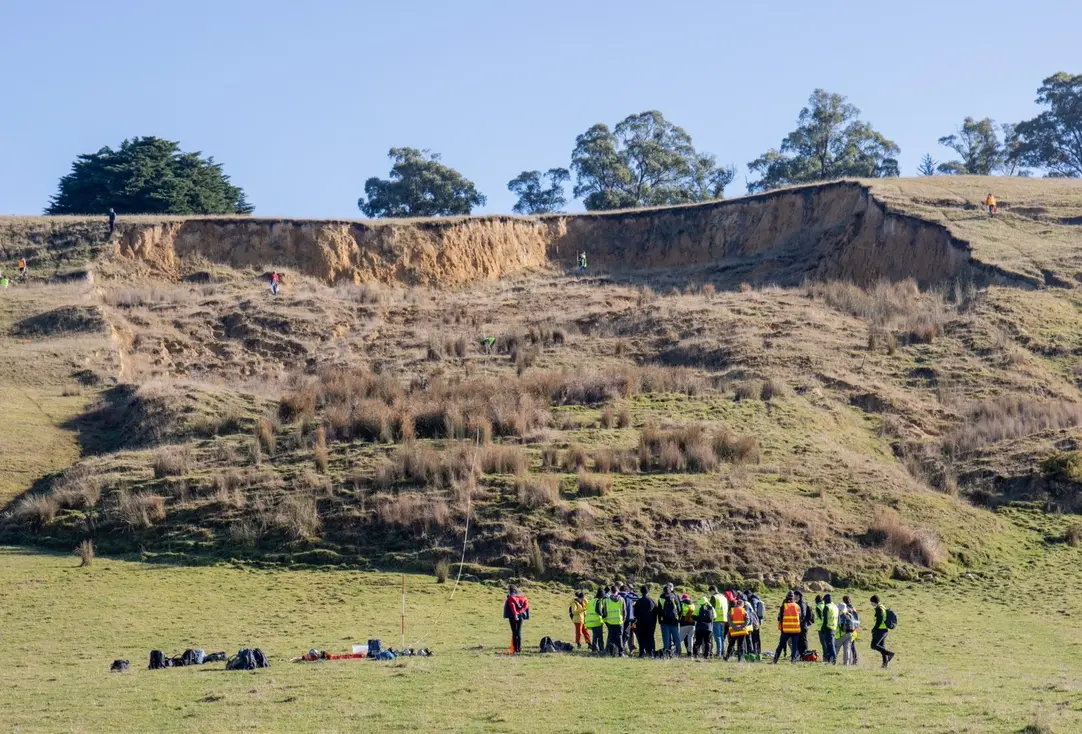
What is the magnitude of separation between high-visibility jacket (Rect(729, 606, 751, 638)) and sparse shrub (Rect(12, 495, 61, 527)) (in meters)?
20.5

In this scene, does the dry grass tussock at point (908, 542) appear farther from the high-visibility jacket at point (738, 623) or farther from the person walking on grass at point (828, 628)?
the high-visibility jacket at point (738, 623)

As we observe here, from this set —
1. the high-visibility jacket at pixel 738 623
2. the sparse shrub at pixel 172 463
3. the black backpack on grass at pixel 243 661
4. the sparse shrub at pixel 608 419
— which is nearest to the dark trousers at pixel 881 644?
the high-visibility jacket at pixel 738 623

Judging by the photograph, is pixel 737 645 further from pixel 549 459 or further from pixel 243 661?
pixel 549 459

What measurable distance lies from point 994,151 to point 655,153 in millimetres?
24490

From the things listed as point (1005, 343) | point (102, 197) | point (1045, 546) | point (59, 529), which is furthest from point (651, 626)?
point (102, 197)

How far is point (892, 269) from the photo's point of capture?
58.5 m

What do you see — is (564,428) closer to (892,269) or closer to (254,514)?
(254,514)

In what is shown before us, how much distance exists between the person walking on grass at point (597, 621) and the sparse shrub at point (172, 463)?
1774 cm

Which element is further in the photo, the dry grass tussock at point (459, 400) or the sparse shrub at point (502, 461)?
the dry grass tussock at point (459, 400)

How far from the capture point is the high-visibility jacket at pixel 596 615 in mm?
23703

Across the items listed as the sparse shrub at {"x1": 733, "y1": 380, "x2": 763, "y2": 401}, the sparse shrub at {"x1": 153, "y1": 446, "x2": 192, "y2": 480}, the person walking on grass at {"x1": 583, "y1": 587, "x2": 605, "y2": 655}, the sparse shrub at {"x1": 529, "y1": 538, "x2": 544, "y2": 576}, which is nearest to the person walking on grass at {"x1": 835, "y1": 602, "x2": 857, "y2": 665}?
the person walking on grass at {"x1": 583, "y1": 587, "x2": 605, "y2": 655}

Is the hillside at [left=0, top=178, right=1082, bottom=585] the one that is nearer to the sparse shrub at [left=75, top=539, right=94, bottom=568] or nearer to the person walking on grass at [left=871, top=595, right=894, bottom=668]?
the sparse shrub at [left=75, top=539, right=94, bottom=568]

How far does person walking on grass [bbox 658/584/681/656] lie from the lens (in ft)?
76.8

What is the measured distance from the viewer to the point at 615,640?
23.6m
